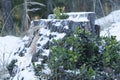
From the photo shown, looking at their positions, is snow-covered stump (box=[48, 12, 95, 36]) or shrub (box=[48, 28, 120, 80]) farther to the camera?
snow-covered stump (box=[48, 12, 95, 36])

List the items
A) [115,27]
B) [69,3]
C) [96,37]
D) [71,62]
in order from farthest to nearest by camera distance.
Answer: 1. [69,3]
2. [115,27]
3. [96,37]
4. [71,62]

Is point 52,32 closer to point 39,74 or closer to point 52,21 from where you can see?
point 52,21

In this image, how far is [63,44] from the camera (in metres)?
3.65

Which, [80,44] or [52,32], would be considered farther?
[52,32]

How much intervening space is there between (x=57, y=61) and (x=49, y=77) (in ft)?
0.56

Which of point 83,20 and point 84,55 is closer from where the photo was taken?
point 84,55

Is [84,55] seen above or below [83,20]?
below

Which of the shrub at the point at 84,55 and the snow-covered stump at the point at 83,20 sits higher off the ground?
the snow-covered stump at the point at 83,20

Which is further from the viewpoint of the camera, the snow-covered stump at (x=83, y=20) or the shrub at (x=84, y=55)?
the snow-covered stump at (x=83, y=20)

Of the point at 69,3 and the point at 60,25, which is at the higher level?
the point at 60,25

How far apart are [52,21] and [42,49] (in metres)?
0.31

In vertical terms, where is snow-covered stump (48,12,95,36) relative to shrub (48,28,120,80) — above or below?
above

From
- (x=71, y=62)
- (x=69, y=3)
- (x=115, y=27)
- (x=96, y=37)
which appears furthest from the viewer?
(x=69, y=3)

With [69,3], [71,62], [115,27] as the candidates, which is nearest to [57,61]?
[71,62]
